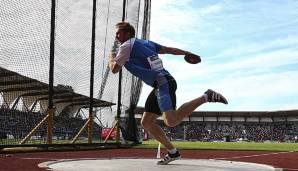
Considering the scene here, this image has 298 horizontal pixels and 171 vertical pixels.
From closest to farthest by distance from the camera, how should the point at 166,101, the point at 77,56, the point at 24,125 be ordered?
the point at 166,101 < the point at 24,125 < the point at 77,56

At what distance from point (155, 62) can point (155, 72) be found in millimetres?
128

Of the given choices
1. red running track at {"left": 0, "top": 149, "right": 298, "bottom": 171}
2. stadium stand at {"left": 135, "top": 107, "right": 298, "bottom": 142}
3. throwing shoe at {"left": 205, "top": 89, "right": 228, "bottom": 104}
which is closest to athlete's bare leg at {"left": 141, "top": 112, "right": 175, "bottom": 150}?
throwing shoe at {"left": 205, "top": 89, "right": 228, "bottom": 104}

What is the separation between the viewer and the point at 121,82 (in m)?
14.4

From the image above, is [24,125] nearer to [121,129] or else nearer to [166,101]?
[121,129]

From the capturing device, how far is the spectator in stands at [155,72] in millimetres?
5012

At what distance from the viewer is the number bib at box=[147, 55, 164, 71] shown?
5.10 metres

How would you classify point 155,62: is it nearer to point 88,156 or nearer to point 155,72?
point 155,72

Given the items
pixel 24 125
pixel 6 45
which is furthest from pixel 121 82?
pixel 6 45

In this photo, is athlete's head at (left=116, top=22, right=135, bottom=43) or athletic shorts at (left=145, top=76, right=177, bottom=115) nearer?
athletic shorts at (left=145, top=76, right=177, bottom=115)

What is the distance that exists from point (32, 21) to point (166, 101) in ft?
20.3

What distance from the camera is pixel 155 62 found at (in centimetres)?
513

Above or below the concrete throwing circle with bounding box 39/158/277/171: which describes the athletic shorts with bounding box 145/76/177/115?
above

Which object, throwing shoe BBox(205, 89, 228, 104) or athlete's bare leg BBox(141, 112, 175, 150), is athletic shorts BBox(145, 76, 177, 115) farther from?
throwing shoe BBox(205, 89, 228, 104)

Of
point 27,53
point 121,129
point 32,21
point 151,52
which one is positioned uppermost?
point 32,21
